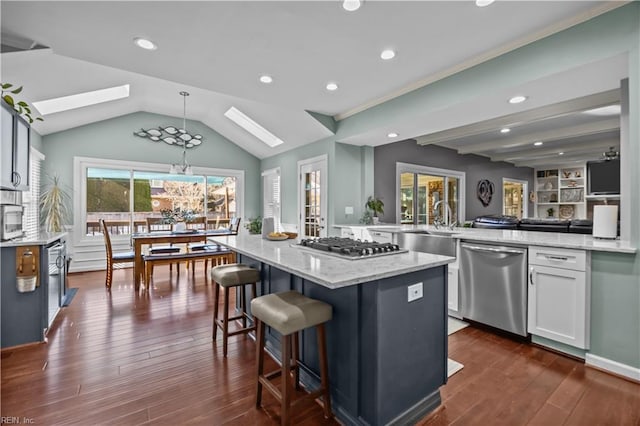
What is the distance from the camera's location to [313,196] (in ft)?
→ 17.4

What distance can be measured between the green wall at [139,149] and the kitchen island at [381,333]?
5557 millimetres

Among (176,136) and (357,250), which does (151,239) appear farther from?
(357,250)

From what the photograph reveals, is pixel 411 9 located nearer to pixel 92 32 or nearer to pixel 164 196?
pixel 92 32

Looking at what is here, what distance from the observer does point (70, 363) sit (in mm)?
2309

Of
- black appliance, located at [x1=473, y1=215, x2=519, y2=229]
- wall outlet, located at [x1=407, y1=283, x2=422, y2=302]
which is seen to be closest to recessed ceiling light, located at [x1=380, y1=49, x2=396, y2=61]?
wall outlet, located at [x1=407, y1=283, x2=422, y2=302]

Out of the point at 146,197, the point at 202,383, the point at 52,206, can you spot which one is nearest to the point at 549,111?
the point at 202,383

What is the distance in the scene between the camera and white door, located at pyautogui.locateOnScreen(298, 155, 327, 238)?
4.94 metres

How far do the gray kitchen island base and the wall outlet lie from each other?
0.02 meters

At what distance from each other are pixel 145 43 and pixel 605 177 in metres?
9.43

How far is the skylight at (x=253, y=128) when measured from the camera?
578 centimetres

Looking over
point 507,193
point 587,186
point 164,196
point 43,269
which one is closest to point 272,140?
point 164,196

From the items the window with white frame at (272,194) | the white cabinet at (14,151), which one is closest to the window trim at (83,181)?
the window with white frame at (272,194)

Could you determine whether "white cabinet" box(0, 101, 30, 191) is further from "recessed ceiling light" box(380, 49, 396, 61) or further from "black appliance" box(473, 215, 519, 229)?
"black appliance" box(473, 215, 519, 229)

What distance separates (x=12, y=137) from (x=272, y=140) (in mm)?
4026
